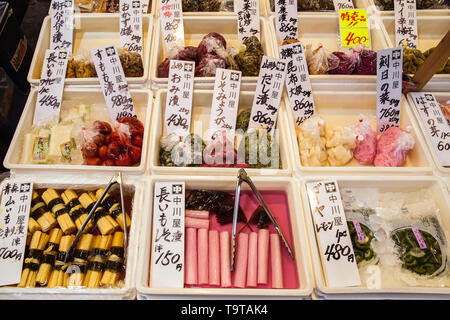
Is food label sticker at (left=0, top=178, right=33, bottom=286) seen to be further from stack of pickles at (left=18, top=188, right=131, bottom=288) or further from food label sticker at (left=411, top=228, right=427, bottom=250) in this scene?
food label sticker at (left=411, top=228, right=427, bottom=250)

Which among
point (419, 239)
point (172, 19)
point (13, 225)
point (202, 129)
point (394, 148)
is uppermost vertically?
point (172, 19)

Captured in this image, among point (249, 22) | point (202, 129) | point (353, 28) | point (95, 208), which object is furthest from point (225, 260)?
point (353, 28)

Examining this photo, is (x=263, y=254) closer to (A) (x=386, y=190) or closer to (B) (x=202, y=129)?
(A) (x=386, y=190)

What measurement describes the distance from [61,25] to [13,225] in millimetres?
2030

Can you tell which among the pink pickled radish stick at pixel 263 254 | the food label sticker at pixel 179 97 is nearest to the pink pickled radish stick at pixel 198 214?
the pink pickled radish stick at pixel 263 254

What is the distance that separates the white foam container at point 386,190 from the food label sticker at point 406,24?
5.49 feet

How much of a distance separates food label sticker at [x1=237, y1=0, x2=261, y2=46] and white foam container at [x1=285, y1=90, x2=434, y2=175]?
3.01ft

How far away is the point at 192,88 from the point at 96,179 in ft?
3.56

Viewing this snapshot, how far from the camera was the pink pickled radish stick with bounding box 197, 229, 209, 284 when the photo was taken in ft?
6.49

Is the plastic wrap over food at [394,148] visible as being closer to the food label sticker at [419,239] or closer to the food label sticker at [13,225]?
the food label sticker at [419,239]

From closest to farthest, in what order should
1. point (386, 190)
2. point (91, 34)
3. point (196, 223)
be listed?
point (196, 223)
point (386, 190)
point (91, 34)

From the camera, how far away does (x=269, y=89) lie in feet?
8.36

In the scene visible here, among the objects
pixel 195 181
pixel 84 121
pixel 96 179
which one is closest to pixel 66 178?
pixel 96 179
